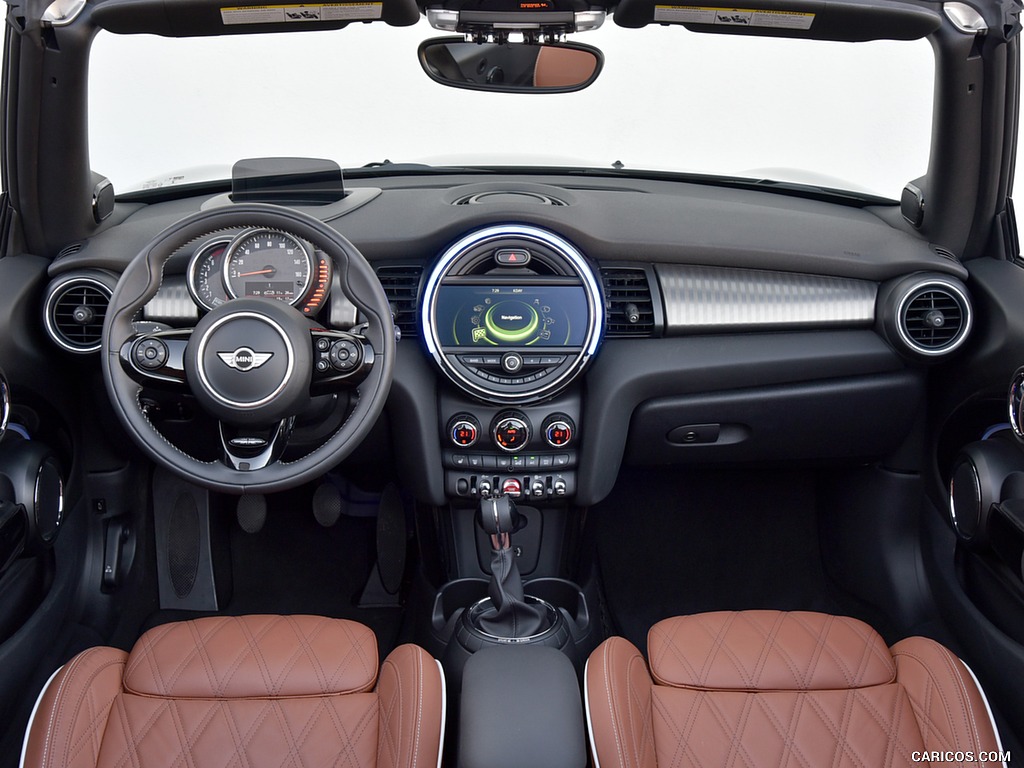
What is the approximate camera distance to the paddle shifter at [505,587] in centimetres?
201

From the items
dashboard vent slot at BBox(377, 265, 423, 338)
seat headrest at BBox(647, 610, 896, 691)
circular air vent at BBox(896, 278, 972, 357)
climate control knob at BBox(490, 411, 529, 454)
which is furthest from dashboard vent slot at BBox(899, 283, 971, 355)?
dashboard vent slot at BBox(377, 265, 423, 338)

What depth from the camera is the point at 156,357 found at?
167cm

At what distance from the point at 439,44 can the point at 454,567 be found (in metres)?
1.35

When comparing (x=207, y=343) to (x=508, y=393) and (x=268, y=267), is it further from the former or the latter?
(x=508, y=393)

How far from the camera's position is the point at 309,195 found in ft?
7.52

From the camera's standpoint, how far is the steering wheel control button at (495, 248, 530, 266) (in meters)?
2.09

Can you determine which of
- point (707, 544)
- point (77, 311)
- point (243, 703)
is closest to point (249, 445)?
point (243, 703)

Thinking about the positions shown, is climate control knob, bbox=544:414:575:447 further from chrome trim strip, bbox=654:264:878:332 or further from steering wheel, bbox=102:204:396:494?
steering wheel, bbox=102:204:396:494

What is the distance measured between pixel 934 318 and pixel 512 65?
3.86ft

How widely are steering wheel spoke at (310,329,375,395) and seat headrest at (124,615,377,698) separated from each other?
1.76ft

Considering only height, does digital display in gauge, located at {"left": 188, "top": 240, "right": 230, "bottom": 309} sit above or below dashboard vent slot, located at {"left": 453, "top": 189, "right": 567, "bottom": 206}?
below

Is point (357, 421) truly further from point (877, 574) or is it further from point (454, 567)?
point (877, 574)

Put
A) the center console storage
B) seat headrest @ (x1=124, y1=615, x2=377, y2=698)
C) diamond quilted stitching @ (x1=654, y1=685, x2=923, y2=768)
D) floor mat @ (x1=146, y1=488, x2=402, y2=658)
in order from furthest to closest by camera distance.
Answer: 1. floor mat @ (x1=146, y1=488, x2=402, y2=658)
2. seat headrest @ (x1=124, y1=615, x2=377, y2=698)
3. diamond quilted stitching @ (x1=654, y1=685, x2=923, y2=768)
4. the center console storage

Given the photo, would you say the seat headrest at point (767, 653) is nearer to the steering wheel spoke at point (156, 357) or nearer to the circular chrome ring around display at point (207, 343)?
the circular chrome ring around display at point (207, 343)
